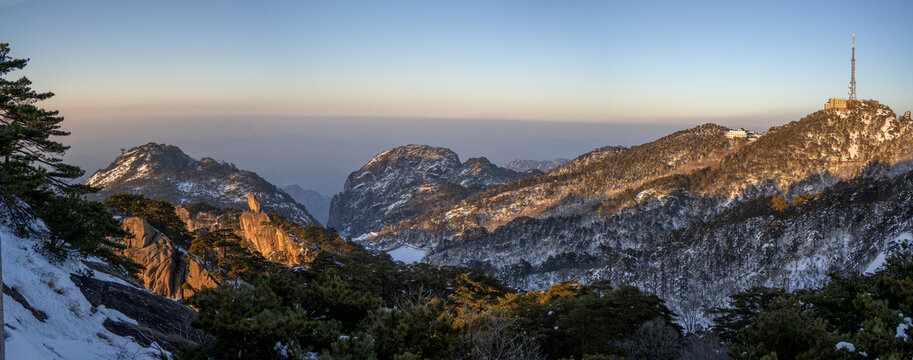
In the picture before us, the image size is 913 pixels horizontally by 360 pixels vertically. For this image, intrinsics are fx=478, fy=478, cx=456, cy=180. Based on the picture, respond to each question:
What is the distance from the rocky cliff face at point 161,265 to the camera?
33.2 m

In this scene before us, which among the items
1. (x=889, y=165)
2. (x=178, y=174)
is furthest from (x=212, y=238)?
(x=178, y=174)

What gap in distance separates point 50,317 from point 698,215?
8924cm

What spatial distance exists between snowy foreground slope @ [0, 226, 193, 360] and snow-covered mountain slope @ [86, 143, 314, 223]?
4385 inches

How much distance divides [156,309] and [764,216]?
65210mm

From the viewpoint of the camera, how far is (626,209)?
91.3 m

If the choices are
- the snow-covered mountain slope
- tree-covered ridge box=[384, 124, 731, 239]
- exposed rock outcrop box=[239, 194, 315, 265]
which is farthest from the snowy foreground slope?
the snow-covered mountain slope

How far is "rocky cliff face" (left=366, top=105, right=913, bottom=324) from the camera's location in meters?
48.6

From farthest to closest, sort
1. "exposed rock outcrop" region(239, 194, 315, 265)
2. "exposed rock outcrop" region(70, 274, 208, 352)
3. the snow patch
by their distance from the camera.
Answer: "exposed rock outcrop" region(239, 194, 315, 265) < "exposed rock outcrop" region(70, 274, 208, 352) < the snow patch

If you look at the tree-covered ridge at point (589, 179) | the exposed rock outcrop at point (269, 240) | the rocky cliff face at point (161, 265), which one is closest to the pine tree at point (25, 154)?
the rocky cliff face at point (161, 265)

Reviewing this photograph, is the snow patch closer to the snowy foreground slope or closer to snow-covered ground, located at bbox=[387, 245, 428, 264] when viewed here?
the snowy foreground slope

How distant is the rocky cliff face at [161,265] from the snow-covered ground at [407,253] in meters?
75.3

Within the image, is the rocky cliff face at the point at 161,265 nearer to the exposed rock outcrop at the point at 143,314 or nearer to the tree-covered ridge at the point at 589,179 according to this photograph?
the exposed rock outcrop at the point at 143,314

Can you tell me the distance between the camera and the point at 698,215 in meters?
83.8

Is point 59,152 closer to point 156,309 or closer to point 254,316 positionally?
point 156,309
